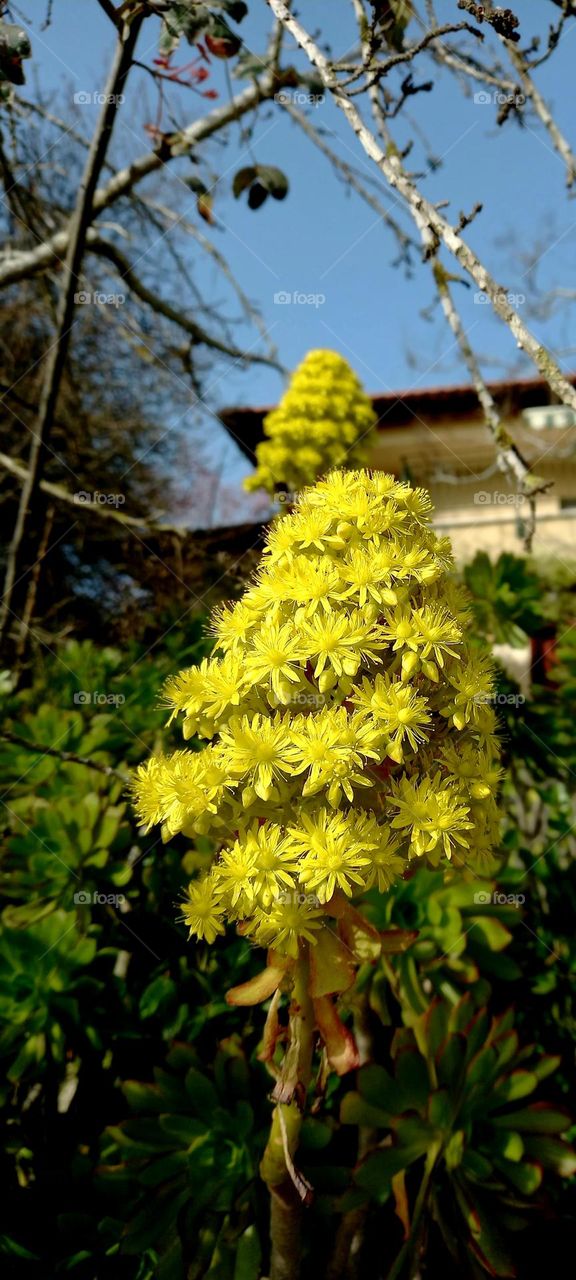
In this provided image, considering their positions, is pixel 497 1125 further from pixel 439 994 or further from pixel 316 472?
pixel 316 472

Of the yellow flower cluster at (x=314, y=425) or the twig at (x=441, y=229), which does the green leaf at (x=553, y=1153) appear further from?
the yellow flower cluster at (x=314, y=425)

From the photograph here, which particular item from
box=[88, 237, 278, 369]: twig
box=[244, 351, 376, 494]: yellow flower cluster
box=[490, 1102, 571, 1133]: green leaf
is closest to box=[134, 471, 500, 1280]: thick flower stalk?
box=[490, 1102, 571, 1133]: green leaf

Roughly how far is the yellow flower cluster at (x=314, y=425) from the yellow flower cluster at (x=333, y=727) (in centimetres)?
310

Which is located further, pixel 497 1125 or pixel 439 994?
pixel 439 994

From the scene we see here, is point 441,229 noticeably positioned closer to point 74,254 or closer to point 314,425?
point 74,254

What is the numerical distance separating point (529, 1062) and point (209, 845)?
696mm

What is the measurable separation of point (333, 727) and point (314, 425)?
141 inches

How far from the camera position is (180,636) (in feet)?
7.75

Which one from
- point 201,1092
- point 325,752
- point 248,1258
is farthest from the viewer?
point 201,1092

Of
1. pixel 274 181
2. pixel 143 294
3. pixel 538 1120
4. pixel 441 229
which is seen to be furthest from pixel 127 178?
pixel 538 1120

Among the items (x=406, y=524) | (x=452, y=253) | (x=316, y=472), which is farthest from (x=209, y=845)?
(x=316, y=472)

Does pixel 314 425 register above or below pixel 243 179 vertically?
above

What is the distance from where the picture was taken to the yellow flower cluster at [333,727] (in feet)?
2.78

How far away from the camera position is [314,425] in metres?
4.21
